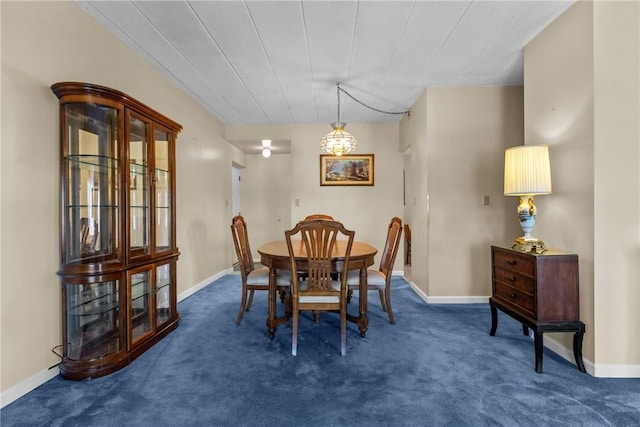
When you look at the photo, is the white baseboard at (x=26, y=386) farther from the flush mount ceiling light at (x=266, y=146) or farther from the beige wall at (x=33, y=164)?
the flush mount ceiling light at (x=266, y=146)

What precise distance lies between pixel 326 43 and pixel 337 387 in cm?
267

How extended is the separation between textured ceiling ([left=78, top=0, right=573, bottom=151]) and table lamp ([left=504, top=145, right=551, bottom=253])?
1.06m

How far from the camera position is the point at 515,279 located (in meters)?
2.23

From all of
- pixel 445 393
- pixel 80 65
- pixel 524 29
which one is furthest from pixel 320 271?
pixel 524 29

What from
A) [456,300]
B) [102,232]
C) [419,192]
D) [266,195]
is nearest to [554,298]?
[456,300]

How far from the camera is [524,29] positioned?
2445mm

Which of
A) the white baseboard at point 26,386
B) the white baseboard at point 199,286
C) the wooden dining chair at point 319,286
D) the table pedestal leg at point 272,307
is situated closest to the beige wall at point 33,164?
the white baseboard at point 26,386

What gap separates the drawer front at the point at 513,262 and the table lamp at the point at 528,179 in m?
0.08

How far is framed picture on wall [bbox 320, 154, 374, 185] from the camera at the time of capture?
5113mm

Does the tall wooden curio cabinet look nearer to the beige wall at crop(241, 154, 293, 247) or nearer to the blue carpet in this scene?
the blue carpet

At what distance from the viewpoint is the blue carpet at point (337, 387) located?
1.57 metres

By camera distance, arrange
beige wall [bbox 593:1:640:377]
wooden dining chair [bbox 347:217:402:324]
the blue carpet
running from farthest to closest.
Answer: wooden dining chair [bbox 347:217:402:324]
beige wall [bbox 593:1:640:377]
the blue carpet

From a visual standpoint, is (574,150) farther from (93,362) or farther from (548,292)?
(93,362)

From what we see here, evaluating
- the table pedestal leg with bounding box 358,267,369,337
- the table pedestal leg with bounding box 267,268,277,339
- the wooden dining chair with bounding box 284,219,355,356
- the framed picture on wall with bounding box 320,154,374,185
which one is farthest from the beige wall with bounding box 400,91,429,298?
the table pedestal leg with bounding box 267,268,277,339
